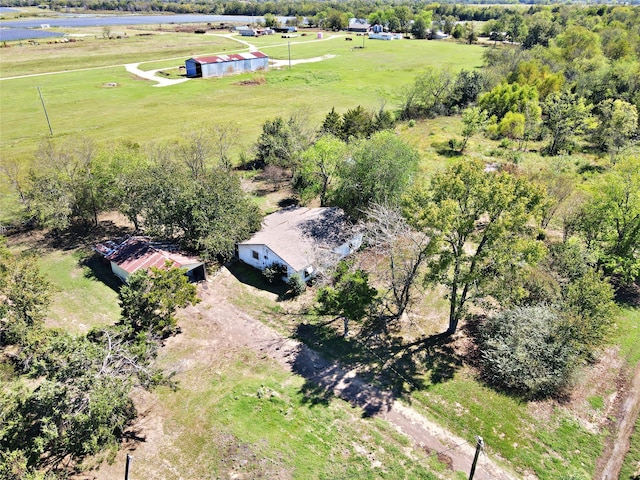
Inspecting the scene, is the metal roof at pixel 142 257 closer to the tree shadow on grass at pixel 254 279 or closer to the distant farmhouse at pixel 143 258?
the distant farmhouse at pixel 143 258

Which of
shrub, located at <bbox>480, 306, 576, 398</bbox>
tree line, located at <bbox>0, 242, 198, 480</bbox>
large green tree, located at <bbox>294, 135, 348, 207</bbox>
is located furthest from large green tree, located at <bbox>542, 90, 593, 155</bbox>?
tree line, located at <bbox>0, 242, 198, 480</bbox>

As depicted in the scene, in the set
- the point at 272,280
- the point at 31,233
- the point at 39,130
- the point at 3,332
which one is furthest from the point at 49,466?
the point at 39,130

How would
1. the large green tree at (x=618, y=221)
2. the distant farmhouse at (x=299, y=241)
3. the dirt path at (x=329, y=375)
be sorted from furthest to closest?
the distant farmhouse at (x=299, y=241) → the large green tree at (x=618, y=221) → the dirt path at (x=329, y=375)

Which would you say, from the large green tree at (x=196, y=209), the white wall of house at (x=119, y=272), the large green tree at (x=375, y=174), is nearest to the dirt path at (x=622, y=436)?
the large green tree at (x=375, y=174)

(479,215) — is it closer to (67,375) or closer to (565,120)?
(67,375)

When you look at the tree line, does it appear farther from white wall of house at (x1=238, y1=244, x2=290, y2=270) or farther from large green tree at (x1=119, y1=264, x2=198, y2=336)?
white wall of house at (x1=238, y1=244, x2=290, y2=270)

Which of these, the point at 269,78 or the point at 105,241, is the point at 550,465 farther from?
the point at 269,78
